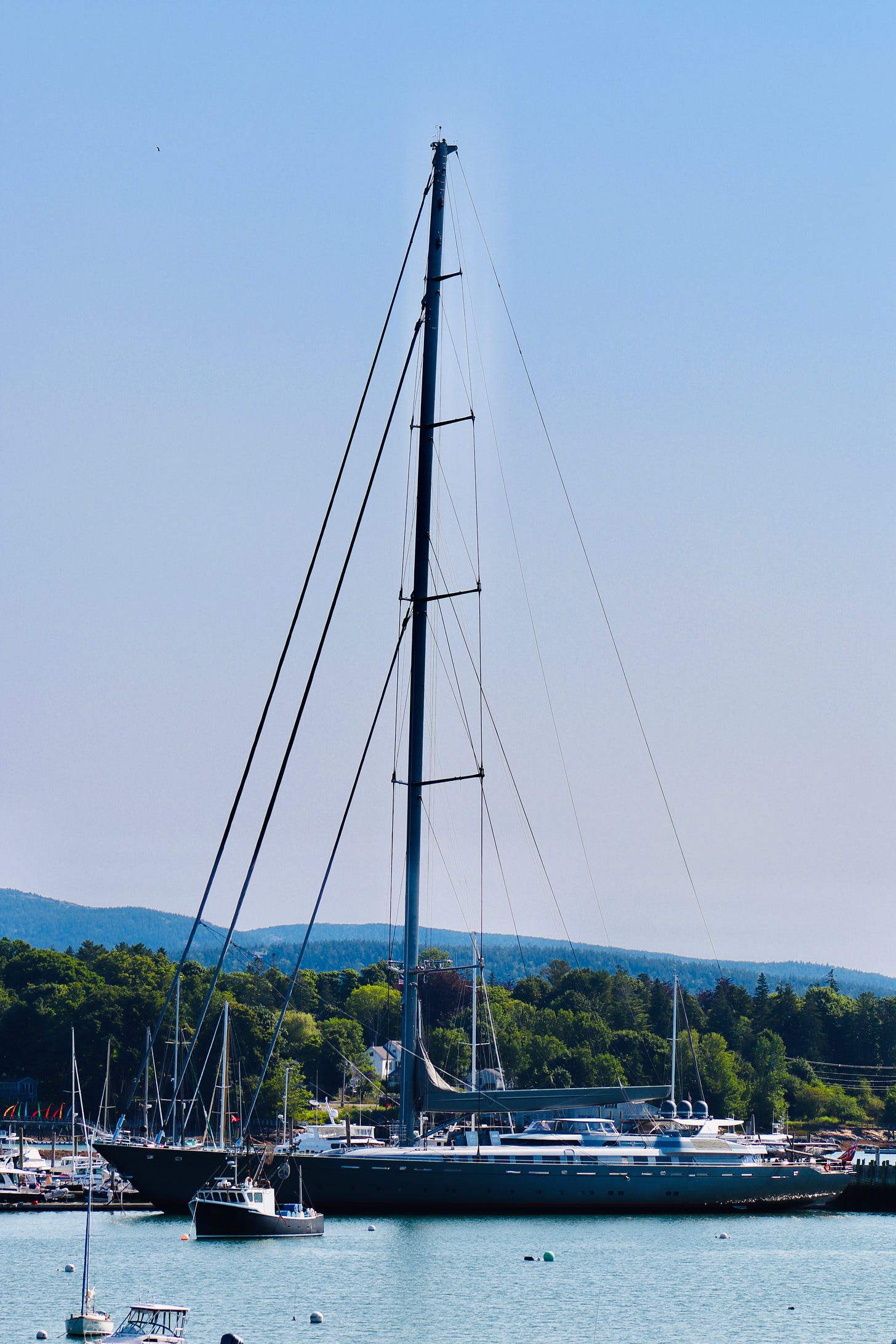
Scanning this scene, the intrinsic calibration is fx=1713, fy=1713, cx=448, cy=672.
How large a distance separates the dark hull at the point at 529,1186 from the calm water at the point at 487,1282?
754 millimetres

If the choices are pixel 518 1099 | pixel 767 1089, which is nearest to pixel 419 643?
pixel 518 1099

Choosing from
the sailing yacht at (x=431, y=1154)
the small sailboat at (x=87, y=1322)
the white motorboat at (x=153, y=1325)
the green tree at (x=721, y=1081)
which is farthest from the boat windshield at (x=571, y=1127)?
the green tree at (x=721, y=1081)

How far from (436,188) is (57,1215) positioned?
52.9 meters

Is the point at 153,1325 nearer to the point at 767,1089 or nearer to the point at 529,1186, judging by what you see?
the point at 529,1186

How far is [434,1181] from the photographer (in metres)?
67.4

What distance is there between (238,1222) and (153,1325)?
2364 cm

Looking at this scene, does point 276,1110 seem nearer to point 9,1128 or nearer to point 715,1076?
point 9,1128

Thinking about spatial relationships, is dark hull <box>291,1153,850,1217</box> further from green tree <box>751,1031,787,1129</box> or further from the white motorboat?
green tree <box>751,1031,787,1129</box>

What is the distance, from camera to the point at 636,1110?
269 ft

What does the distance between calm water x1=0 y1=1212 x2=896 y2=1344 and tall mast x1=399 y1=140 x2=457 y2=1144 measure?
6.81 metres

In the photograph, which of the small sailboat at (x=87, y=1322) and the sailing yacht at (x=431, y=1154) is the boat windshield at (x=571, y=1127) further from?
the small sailboat at (x=87, y=1322)

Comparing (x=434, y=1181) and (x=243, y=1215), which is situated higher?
(x=434, y=1181)

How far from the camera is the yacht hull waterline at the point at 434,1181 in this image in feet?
219

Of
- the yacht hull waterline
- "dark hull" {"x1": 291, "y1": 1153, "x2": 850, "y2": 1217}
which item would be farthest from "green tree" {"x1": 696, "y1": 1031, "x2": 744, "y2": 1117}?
the yacht hull waterline
